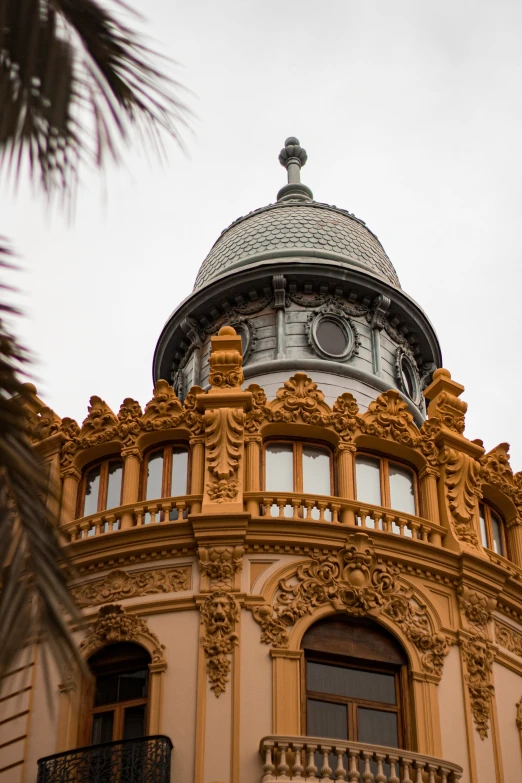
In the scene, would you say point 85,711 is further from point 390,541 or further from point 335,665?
point 390,541

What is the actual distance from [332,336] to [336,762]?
12107 millimetres

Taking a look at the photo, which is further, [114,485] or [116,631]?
[114,485]

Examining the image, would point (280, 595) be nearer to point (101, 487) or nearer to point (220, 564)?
point (220, 564)

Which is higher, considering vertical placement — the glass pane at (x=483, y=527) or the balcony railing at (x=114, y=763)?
the glass pane at (x=483, y=527)

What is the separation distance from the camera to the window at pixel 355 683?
23.0 m

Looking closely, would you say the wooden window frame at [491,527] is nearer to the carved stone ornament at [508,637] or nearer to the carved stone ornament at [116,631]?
the carved stone ornament at [508,637]

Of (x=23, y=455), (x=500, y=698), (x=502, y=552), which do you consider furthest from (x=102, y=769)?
(x=23, y=455)

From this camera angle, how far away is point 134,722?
23.1m

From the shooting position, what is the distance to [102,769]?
22.0 metres

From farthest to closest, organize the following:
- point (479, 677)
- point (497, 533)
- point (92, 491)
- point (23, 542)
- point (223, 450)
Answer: point (497, 533), point (92, 491), point (223, 450), point (479, 677), point (23, 542)

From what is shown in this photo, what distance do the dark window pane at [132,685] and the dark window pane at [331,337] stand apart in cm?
1012

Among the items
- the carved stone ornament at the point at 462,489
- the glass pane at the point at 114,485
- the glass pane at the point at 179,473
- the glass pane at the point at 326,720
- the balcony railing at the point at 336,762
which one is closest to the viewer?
the balcony railing at the point at 336,762

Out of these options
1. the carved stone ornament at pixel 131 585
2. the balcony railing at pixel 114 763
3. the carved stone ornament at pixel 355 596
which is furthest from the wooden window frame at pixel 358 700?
the carved stone ornament at pixel 131 585

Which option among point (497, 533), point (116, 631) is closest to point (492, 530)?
point (497, 533)
